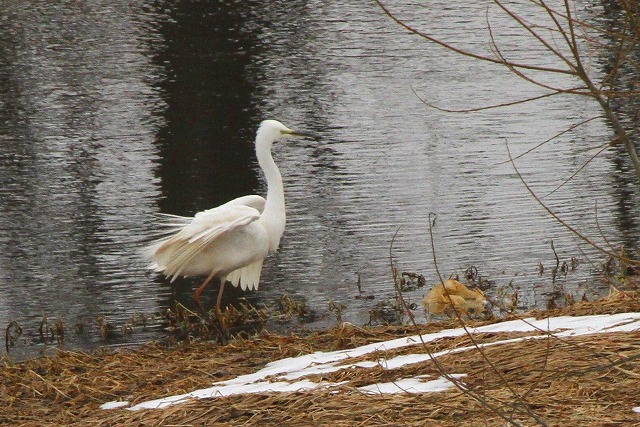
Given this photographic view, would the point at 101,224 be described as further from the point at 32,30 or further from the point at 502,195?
the point at 32,30

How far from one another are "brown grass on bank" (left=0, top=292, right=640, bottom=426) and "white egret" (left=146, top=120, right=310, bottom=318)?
91 cm

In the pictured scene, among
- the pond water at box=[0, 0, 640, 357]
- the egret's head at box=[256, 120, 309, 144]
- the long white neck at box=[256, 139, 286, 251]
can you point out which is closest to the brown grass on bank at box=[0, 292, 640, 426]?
the pond water at box=[0, 0, 640, 357]

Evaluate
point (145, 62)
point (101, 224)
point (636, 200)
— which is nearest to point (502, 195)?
point (636, 200)

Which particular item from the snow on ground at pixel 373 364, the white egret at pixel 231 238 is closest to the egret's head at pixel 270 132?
the white egret at pixel 231 238

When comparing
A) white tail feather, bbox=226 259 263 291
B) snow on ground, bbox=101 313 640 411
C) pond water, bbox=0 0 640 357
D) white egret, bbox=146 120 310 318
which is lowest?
pond water, bbox=0 0 640 357

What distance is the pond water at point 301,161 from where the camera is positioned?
8.50 meters

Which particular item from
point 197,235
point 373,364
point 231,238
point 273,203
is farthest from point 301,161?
point 373,364

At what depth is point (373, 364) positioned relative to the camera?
5.09 metres

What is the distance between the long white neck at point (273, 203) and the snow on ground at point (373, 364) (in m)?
2.09

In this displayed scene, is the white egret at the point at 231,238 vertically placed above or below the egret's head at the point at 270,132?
below

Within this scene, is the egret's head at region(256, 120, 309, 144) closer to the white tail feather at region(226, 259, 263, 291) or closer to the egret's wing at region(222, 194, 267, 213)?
the egret's wing at region(222, 194, 267, 213)

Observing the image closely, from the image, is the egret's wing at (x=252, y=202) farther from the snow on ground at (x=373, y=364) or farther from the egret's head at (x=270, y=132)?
the snow on ground at (x=373, y=364)

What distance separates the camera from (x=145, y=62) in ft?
55.1

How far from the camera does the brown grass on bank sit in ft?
13.2
